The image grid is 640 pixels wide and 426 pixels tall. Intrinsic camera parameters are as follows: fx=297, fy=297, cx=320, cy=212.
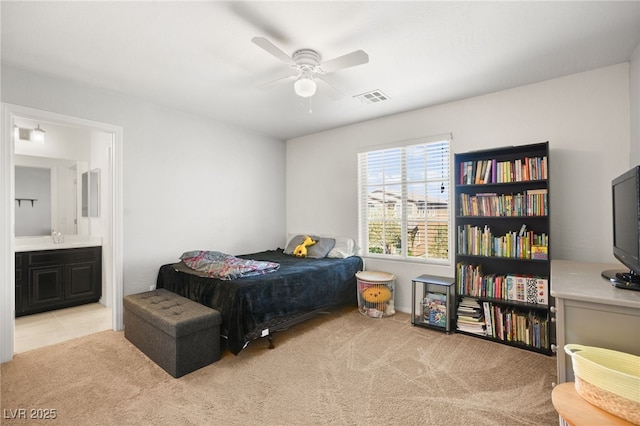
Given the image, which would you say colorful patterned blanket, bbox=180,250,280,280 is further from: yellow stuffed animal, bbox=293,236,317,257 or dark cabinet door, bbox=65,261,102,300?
dark cabinet door, bbox=65,261,102,300

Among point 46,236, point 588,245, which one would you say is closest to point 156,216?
point 46,236

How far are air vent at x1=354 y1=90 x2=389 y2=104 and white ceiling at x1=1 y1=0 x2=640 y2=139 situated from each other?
0.10m

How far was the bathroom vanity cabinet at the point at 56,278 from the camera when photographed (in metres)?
3.54

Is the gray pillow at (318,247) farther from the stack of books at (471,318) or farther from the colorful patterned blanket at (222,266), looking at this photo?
the stack of books at (471,318)

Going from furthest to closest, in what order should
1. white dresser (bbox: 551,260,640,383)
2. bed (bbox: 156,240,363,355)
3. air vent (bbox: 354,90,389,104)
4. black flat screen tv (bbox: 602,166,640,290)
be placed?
air vent (bbox: 354,90,389,104)
bed (bbox: 156,240,363,355)
black flat screen tv (bbox: 602,166,640,290)
white dresser (bbox: 551,260,640,383)

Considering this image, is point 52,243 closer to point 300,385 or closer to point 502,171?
point 300,385

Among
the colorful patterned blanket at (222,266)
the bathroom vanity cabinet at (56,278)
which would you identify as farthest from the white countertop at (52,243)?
the colorful patterned blanket at (222,266)

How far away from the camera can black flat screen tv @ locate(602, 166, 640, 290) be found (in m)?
1.64

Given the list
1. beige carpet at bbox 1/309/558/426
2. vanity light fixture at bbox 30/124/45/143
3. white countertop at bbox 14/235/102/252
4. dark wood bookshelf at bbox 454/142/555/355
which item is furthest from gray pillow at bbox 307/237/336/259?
vanity light fixture at bbox 30/124/45/143

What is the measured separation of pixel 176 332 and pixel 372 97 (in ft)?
9.74

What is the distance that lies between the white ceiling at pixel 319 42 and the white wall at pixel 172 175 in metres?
0.22

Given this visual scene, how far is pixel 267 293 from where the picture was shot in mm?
2768

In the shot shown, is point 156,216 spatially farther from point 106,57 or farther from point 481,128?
point 481,128

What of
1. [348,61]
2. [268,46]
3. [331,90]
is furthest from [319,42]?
[331,90]
